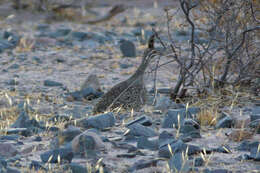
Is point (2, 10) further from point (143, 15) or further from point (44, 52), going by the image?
point (44, 52)

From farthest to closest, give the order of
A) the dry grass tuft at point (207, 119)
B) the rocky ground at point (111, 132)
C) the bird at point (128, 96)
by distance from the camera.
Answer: the bird at point (128, 96) < the dry grass tuft at point (207, 119) < the rocky ground at point (111, 132)

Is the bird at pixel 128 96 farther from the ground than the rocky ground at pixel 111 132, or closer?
farther from the ground

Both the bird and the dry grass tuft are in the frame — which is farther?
the bird

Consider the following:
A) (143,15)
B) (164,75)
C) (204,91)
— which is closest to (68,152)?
(204,91)

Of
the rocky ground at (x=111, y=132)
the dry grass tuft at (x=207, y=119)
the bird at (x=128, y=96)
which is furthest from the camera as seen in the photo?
the bird at (x=128, y=96)

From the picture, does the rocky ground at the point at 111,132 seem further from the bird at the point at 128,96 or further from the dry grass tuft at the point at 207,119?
the bird at the point at 128,96

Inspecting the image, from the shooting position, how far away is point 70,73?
7.55 meters

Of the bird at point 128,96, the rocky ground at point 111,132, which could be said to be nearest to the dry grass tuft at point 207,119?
the rocky ground at point 111,132

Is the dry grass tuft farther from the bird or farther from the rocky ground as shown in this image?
the bird

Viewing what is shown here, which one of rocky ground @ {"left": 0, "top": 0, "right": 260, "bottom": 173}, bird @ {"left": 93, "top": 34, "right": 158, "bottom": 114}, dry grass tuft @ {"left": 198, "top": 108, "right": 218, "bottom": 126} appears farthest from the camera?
bird @ {"left": 93, "top": 34, "right": 158, "bottom": 114}

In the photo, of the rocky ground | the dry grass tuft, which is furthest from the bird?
the dry grass tuft

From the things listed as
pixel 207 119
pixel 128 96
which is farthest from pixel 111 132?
pixel 128 96

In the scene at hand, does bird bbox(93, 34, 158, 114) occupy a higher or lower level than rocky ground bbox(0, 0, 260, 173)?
higher

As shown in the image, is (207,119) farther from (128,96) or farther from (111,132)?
(128,96)
